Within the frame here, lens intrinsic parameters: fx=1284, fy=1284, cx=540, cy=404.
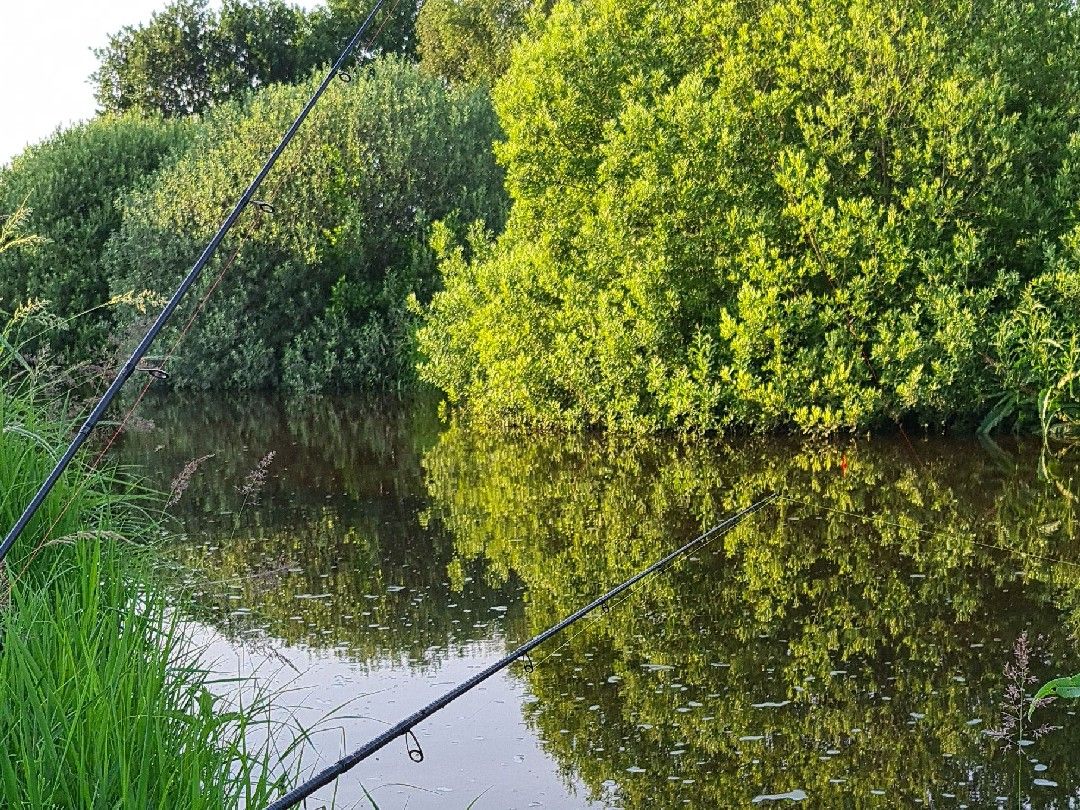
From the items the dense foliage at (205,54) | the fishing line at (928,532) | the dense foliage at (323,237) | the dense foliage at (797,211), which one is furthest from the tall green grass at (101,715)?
the dense foliage at (205,54)

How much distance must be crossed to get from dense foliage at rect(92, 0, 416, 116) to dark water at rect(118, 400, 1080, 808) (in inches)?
1387

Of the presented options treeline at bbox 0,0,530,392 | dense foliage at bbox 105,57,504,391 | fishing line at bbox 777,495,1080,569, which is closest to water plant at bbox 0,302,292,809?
fishing line at bbox 777,495,1080,569

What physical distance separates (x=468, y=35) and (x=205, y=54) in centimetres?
954

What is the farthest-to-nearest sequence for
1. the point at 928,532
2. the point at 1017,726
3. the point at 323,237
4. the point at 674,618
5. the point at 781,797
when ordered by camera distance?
the point at 323,237 → the point at 928,532 → the point at 674,618 → the point at 1017,726 → the point at 781,797

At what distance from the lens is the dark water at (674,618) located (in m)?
5.72

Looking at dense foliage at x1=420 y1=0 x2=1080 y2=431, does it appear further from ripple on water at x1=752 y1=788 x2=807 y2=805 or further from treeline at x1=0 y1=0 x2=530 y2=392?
treeline at x1=0 y1=0 x2=530 y2=392

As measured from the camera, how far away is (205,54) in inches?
1807

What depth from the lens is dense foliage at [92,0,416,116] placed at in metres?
45.3

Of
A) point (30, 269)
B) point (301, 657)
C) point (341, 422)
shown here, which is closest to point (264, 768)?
point (301, 657)

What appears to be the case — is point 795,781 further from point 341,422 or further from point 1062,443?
point 341,422

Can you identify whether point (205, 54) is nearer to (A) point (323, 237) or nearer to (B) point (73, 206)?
(B) point (73, 206)

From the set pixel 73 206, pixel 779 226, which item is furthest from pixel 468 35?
pixel 779 226

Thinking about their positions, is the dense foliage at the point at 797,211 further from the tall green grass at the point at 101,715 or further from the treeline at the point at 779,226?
the tall green grass at the point at 101,715

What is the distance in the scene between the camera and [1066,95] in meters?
14.5
